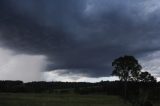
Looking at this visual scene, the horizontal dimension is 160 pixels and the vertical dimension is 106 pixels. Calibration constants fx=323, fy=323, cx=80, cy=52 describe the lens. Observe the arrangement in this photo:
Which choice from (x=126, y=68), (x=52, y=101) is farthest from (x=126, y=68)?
(x=52, y=101)

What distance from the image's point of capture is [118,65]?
376 feet

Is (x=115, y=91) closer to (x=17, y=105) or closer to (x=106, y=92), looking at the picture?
(x=106, y=92)

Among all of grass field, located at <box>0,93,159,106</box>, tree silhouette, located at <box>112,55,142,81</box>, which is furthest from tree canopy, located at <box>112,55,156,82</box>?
grass field, located at <box>0,93,159,106</box>

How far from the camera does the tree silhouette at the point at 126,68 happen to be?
11369 centimetres

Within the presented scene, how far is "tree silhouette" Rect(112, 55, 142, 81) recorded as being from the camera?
373 ft

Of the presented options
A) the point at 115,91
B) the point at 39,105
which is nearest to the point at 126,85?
the point at 115,91

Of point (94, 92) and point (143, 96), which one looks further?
point (94, 92)

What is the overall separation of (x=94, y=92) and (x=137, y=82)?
1561 centimetres

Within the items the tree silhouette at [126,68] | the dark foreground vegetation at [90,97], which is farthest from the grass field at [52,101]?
the tree silhouette at [126,68]

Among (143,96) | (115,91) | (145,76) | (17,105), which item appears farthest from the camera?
(145,76)

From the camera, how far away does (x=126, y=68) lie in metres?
114

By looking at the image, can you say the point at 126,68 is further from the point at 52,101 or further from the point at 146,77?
the point at 52,101

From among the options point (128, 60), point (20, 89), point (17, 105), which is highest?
point (128, 60)

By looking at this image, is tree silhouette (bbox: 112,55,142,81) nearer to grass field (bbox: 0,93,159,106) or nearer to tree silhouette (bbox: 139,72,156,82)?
tree silhouette (bbox: 139,72,156,82)
